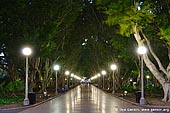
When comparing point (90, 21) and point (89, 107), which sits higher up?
point (90, 21)

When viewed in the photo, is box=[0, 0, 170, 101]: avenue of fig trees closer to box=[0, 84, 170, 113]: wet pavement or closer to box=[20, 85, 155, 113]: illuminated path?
box=[20, 85, 155, 113]: illuminated path

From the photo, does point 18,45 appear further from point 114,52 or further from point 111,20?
point 114,52

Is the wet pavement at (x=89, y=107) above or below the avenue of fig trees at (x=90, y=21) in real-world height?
below

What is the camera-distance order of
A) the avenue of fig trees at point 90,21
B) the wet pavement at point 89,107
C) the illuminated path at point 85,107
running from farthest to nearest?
the avenue of fig trees at point 90,21 → the illuminated path at point 85,107 → the wet pavement at point 89,107

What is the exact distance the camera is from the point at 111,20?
31.7 meters

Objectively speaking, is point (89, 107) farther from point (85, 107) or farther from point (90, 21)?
point (90, 21)

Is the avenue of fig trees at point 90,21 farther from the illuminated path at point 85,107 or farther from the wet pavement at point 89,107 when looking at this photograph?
the wet pavement at point 89,107

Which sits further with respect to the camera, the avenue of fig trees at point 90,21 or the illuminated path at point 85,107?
the avenue of fig trees at point 90,21

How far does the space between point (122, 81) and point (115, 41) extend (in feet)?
79.2

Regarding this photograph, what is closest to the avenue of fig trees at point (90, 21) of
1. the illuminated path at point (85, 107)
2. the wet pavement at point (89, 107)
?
the illuminated path at point (85, 107)

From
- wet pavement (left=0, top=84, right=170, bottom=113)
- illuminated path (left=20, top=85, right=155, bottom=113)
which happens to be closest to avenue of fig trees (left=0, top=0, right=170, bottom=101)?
illuminated path (left=20, top=85, right=155, bottom=113)

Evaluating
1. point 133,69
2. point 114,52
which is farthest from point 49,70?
point 133,69

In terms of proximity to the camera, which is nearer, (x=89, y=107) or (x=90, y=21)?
(x=89, y=107)

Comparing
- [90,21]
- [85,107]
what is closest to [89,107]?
[85,107]
